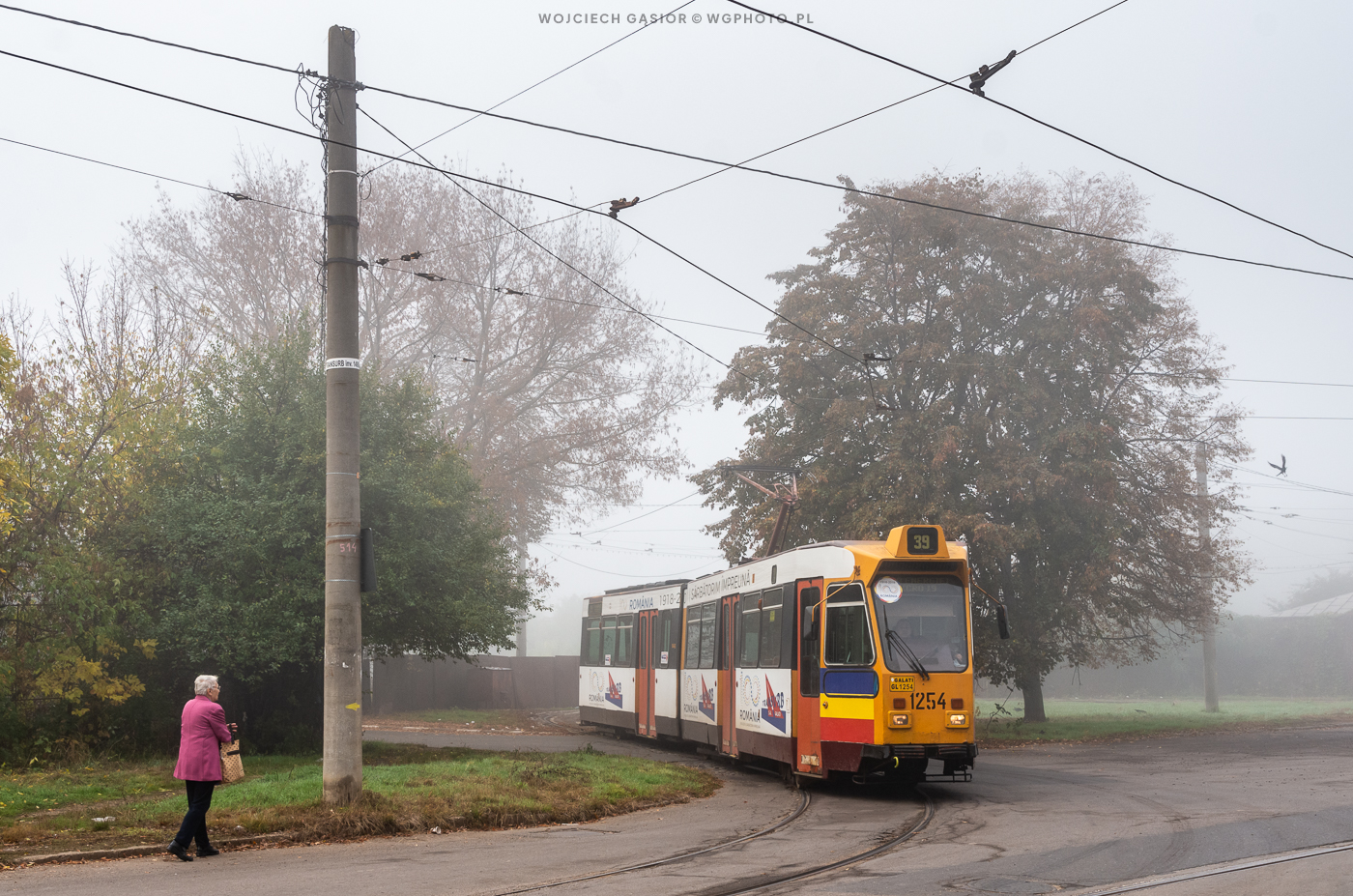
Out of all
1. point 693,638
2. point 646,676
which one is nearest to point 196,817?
point 693,638

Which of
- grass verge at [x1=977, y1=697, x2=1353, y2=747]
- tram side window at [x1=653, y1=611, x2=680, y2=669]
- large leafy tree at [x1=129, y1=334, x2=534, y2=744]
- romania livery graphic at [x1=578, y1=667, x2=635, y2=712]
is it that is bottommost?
grass verge at [x1=977, y1=697, x2=1353, y2=747]

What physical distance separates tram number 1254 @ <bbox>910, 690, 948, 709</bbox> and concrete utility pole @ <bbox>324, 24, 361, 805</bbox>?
21.7 ft

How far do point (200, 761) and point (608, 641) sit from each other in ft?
57.1

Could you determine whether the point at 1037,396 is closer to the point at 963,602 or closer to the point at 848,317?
the point at 848,317

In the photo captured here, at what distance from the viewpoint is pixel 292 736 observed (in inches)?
836

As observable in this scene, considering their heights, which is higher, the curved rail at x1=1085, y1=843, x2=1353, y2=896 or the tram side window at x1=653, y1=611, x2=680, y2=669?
the tram side window at x1=653, y1=611, x2=680, y2=669

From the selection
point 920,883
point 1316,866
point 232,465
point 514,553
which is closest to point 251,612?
point 232,465

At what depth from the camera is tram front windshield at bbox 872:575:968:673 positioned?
15.1 meters

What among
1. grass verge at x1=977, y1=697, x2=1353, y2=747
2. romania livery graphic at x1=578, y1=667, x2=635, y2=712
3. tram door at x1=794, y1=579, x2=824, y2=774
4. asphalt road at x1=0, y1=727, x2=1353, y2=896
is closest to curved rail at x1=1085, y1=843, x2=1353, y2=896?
asphalt road at x1=0, y1=727, x2=1353, y2=896

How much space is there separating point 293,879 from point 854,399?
21928 millimetres

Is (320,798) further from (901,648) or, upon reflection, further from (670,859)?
(901,648)

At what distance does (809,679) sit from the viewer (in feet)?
52.4

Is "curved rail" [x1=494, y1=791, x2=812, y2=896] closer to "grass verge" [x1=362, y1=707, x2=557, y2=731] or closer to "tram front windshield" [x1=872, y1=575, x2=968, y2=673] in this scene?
"tram front windshield" [x1=872, y1=575, x2=968, y2=673]

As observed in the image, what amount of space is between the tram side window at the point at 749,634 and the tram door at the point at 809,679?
181 centimetres
